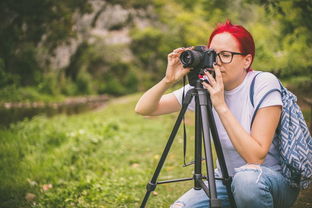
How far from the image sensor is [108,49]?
20.8 meters

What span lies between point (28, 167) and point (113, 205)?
1373 mm

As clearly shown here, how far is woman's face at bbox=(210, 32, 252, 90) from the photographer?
1643mm

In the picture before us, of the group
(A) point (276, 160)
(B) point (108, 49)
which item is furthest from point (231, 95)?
(B) point (108, 49)

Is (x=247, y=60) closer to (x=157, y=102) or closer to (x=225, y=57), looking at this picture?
(x=225, y=57)

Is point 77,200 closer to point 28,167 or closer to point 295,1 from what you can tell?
point 28,167

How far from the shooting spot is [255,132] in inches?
59.6

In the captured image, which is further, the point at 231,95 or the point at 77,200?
the point at 77,200

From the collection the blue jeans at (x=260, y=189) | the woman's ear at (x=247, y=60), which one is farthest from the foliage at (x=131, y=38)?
the blue jeans at (x=260, y=189)

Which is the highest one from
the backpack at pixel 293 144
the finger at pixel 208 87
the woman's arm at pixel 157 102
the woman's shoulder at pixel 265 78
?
the woman's shoulder at pixel 265 78

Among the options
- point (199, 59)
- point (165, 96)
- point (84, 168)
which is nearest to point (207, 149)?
point (199, 59)

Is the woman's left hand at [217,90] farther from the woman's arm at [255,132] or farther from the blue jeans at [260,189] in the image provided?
the blue jeans at [260,189]

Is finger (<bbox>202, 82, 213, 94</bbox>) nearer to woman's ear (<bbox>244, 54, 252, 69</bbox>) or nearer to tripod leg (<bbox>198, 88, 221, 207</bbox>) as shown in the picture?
tripod leg (<bbox>198, 88, 221, 207</bbox>)

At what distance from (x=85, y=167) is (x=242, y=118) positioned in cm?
242

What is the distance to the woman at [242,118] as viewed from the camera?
1.49 metres
